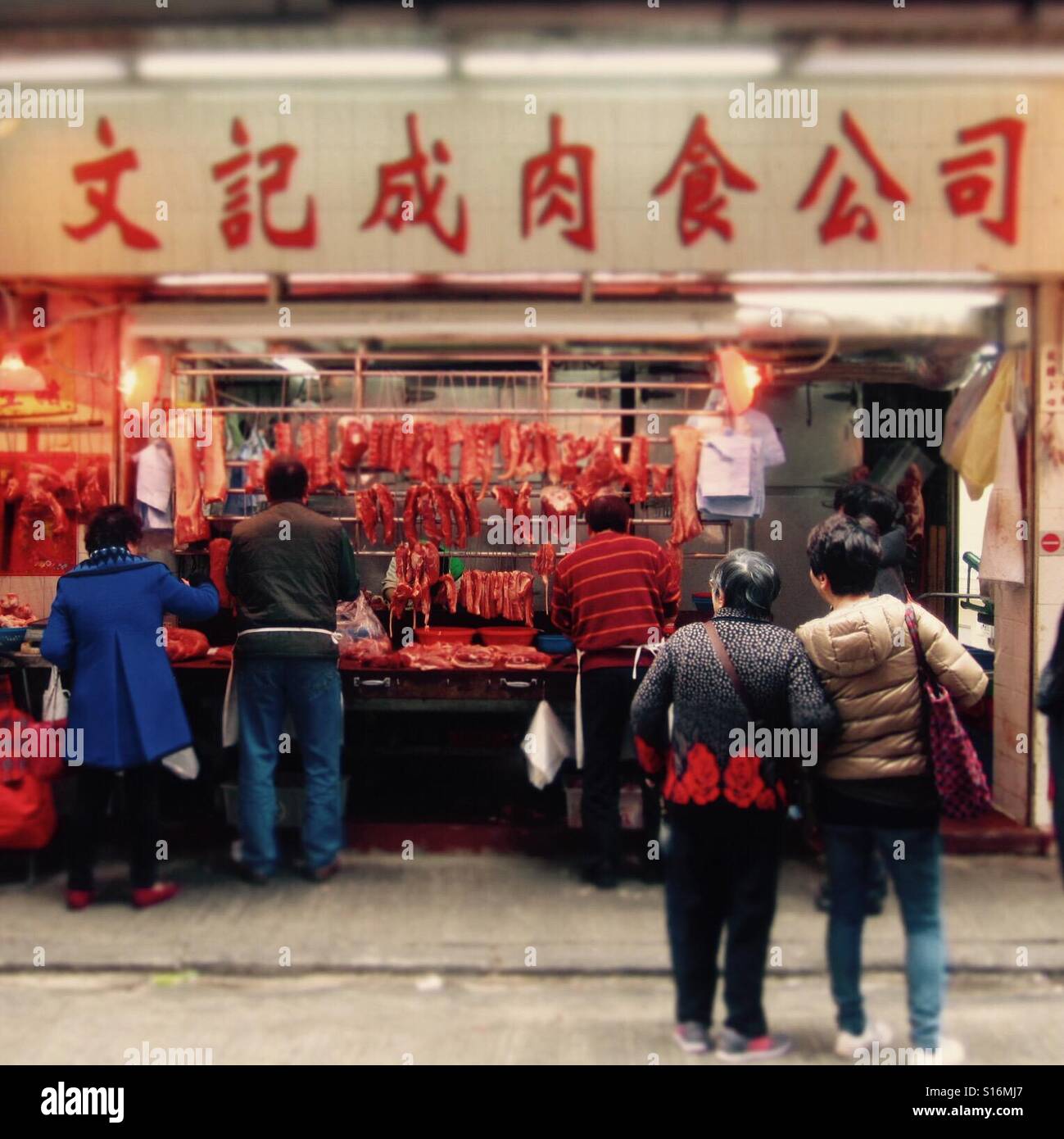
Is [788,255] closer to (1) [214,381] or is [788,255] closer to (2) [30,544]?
(1) [214,381]

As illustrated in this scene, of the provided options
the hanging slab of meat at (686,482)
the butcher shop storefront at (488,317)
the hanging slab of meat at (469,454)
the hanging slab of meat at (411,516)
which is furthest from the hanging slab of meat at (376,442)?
the hanging slab of meat at (686,482)

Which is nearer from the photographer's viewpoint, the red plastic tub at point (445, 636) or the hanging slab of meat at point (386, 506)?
the red plastic tub at point (445, 636)

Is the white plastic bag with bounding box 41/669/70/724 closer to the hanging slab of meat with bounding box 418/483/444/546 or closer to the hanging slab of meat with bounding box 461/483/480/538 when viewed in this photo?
the hanging slab of meat with bounding box 418/483/444/546

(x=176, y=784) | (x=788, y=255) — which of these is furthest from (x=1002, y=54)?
(x=176, y=784)

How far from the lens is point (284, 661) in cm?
633

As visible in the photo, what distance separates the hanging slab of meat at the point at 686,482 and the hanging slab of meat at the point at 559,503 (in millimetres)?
725

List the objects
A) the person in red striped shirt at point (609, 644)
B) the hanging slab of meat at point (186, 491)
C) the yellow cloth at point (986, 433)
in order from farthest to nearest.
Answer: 1. the hanging slab of meat at point (186, 491)
2. the yellow cloth at point (986, 433)
3. the person in red striped shirt at point (609, 644)

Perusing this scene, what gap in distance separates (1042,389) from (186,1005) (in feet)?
19.2

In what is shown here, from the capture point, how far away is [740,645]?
13.6 ft

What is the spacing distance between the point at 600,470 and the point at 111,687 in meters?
3.59

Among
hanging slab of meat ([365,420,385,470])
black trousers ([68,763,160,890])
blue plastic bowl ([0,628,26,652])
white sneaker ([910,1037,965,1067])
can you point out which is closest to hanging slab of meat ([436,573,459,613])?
hanging slab of meat ([365,420,385,470])

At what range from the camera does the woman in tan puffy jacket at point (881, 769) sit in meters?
4.15

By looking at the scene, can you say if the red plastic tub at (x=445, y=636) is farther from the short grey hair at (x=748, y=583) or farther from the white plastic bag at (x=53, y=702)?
the short grey hair at (x=748, y=583)

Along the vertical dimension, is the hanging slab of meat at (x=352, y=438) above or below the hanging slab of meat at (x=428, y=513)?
above
